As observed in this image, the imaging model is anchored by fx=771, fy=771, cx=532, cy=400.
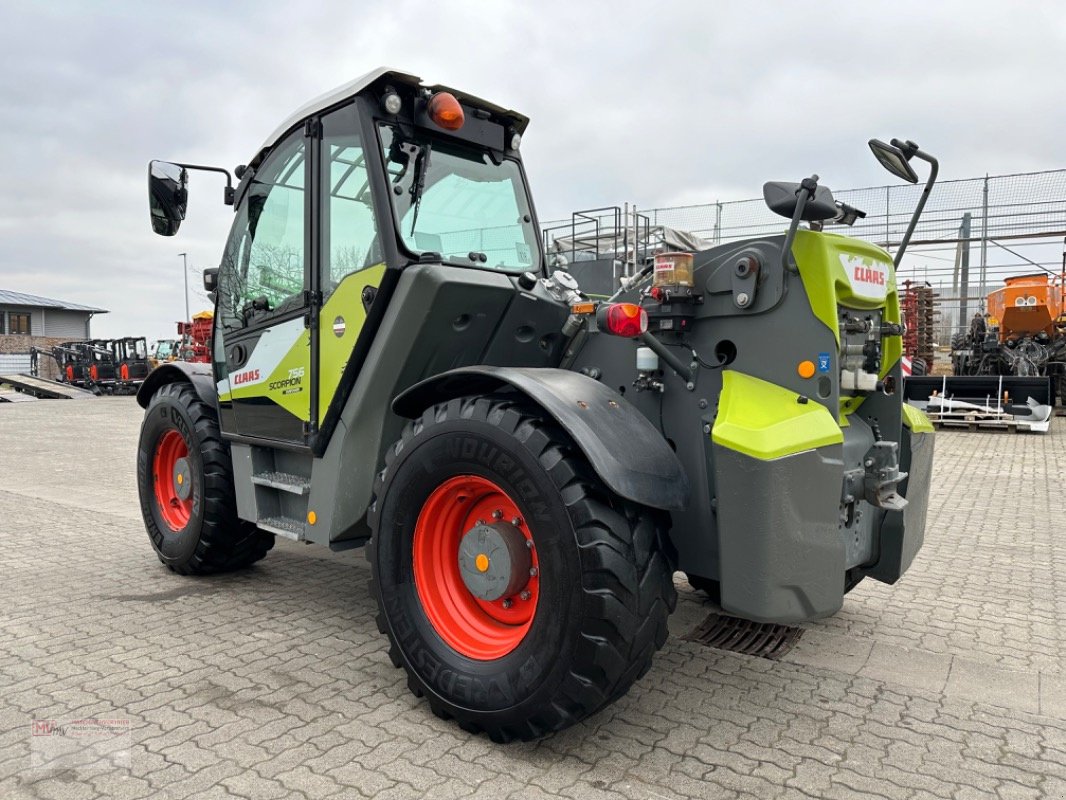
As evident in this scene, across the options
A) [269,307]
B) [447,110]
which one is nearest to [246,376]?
[269,307]

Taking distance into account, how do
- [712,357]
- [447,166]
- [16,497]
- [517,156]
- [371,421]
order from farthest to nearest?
1. [16,497]
2. [517,156]
3. [447,166]
4. [371,421]
5. [712,357]

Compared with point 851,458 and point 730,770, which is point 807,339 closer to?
point 851,458

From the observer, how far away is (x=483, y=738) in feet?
9.21

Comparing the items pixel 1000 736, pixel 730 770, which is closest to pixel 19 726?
pixel 730 770

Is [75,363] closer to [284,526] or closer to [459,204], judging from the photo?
[284,526]

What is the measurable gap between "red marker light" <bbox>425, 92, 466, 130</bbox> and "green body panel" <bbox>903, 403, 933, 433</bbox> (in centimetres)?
243

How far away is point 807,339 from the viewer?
111 inches

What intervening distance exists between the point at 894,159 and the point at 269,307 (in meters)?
3.13

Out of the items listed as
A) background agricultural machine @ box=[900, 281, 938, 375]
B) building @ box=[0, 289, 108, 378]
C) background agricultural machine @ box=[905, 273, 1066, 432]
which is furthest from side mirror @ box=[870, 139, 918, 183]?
building @ box=[0, 289, 108, 378]

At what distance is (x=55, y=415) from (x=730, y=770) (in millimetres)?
20703

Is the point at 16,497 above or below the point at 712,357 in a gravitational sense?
below

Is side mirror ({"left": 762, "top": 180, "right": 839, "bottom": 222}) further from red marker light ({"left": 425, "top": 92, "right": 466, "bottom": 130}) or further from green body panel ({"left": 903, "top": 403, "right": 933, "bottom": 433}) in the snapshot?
red marker light ({"left": 425, "top": 92, "right": 466, "bottom": 130})

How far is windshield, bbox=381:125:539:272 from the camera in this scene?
3.59 meters

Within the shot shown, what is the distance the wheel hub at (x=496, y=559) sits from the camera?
2.85 m
